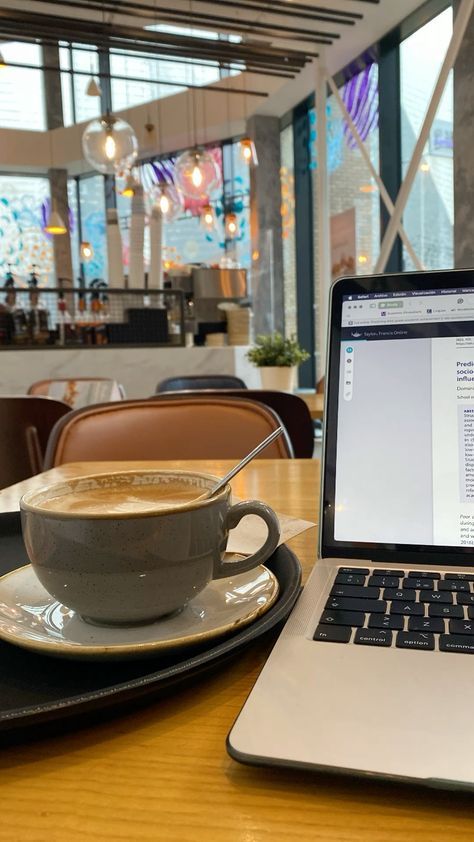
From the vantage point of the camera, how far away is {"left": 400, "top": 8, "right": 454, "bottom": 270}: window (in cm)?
457

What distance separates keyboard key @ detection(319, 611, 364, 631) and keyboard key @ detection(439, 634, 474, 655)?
2.0 inches

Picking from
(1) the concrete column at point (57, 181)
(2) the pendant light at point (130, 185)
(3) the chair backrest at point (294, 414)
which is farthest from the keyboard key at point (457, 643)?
(1) the concrete column at point (57, 181)

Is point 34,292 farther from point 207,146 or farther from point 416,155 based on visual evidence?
point 207,146

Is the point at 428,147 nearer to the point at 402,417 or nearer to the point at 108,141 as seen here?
the point at 108,141

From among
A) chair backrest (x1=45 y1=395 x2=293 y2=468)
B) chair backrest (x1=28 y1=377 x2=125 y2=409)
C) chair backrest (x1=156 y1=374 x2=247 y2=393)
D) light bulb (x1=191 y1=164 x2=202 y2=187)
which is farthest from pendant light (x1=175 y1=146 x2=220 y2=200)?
chair backrest (x1=45 y1=395 x2=293 y2=468)

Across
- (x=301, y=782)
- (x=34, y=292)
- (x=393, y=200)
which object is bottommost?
(x=301, y=782)

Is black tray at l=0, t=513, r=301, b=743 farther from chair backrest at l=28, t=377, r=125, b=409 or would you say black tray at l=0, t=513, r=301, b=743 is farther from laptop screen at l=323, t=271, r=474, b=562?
→ chair backrest at l=28, t=377, r=125, b=409

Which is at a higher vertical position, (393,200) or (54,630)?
(393,200)

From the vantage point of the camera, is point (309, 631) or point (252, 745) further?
point (309, 631)

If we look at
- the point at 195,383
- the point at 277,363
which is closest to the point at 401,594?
the point at 195,383

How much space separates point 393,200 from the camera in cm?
547

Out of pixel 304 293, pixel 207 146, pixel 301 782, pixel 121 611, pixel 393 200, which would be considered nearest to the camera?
pixel 301 782

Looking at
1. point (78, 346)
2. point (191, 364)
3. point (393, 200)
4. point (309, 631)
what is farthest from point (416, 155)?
point (309, 631)

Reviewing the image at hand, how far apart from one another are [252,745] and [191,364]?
3.96 m
